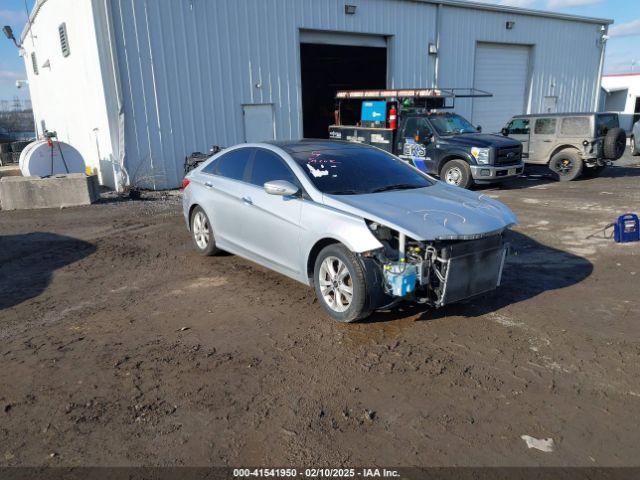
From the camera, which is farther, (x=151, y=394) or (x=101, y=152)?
(x=101, y=152)

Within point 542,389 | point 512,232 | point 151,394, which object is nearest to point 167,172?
point 512,232

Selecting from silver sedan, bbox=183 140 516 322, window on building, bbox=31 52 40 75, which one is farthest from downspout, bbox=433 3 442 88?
window on building, bbox=31 52 40 75

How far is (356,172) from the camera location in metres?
5.29

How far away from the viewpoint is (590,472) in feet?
8.86

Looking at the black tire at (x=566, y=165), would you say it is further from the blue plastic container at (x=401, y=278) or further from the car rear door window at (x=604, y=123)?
the blue plastic container at (x=401, y=278)

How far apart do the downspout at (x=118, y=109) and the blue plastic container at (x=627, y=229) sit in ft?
36.6

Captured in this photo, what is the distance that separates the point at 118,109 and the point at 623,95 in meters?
38.1

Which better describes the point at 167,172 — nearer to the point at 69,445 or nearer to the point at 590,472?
the point at 69,445

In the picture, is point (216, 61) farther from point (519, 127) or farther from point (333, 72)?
point (333, 72)

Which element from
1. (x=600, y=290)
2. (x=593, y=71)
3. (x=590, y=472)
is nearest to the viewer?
(x=590, y=472)

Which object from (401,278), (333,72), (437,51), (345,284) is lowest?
(345,284)

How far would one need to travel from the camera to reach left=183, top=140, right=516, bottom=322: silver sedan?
4.20 m

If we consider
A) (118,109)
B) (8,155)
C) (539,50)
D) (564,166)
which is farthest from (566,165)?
(8,155)

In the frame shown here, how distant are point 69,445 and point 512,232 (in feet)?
23.0
